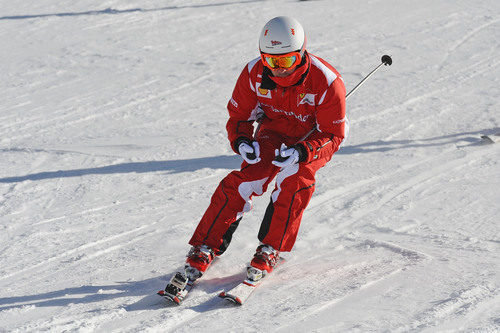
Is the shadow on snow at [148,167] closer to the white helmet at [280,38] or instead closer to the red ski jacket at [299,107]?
the red ski jacket at [299,107]

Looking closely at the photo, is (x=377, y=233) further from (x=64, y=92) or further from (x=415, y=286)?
(x=64, y=92)

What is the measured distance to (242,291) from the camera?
4082 mm

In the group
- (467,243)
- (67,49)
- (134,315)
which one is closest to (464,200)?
(467,243)

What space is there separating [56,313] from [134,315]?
1.59 ft

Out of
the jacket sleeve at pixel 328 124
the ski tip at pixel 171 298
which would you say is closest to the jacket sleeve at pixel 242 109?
the jacket sleeve at pixel 328 124

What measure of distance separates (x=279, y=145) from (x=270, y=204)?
45 centimetres

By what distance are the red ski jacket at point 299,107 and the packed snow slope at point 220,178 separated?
917 millimetres

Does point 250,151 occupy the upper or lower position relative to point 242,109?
lower

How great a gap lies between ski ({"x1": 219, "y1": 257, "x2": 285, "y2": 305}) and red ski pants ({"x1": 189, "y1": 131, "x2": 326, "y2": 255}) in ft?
0.87

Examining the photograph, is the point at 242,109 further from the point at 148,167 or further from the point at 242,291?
the point at 148,167

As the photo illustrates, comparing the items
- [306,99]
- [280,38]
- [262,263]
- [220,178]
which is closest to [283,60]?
[280,38]

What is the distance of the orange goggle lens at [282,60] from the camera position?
4074mm

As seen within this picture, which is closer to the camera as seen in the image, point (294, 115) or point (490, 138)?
point (294, 115)

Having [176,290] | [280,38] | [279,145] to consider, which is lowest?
[176,290]
